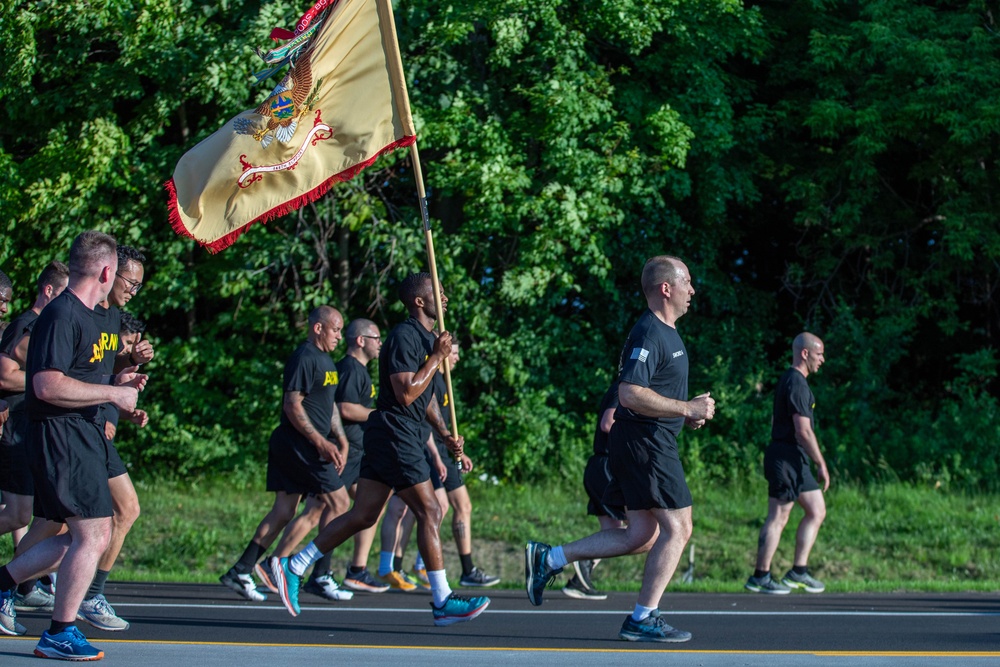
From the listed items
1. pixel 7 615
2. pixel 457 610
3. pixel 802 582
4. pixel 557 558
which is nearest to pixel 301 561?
pixel 457 610

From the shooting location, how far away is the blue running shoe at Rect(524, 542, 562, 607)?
23.7 feet

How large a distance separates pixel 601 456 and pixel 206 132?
836 cm

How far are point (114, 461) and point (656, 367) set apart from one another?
10.5 feet

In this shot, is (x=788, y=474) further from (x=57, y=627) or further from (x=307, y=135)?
(x=57, y=627)

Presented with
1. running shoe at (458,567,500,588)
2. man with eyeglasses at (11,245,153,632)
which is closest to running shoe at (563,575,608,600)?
running shoe at (458,567,500,588)

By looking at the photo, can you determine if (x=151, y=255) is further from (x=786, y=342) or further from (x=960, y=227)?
(x=960, y=227)

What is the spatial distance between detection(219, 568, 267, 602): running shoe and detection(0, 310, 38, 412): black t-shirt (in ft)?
6.44

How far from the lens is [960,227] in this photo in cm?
1677

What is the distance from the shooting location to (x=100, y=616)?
23.6 feet

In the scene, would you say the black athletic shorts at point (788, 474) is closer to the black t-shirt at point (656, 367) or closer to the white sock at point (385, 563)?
the white sock at point (385, 563)

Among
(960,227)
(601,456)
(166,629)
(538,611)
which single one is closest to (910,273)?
(960,227)

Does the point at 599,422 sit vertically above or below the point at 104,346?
below

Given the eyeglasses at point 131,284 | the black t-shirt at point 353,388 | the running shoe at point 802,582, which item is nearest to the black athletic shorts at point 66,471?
the eyeglasses at point 131,284

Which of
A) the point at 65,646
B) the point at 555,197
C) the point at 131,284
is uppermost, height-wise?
the point at 555,197
